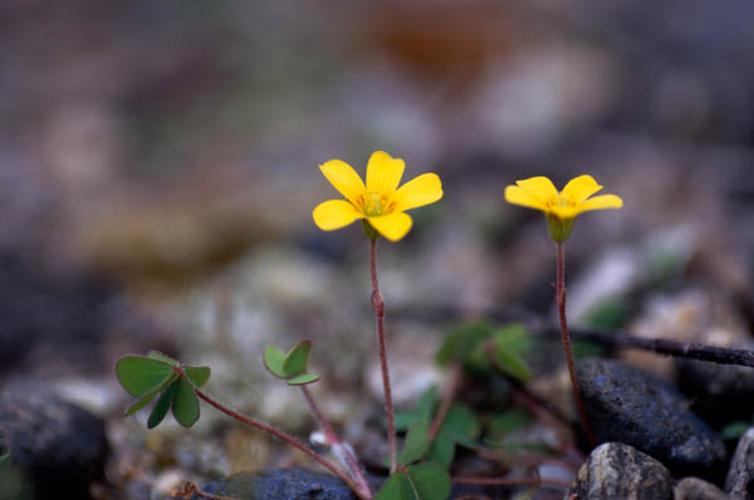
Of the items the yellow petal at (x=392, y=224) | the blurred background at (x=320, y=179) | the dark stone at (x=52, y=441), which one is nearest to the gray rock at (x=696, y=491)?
the blurred background at (x=320, y=179)

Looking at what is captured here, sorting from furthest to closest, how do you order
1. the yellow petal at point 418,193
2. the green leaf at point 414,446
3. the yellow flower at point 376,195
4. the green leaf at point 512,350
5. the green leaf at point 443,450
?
the green leaf at point 512,350 < the green leaf at point 443,450 < the green leaf at point 414,446 < the yellow petal at point 418,193 < the yellow flower at point 376,195

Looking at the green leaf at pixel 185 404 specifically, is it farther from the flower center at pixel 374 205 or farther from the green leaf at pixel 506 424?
the green leaf at pixel 506 424

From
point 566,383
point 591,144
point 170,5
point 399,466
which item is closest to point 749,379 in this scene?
point 566,383

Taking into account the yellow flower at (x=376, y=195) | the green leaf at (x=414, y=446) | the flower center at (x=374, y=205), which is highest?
the yellow flower at (x=376, y=195)

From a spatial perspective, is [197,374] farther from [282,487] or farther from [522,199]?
[522,199]

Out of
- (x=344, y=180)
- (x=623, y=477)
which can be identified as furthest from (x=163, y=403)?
(x=623, y=477)

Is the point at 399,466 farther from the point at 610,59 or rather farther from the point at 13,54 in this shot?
the point at 13,54
